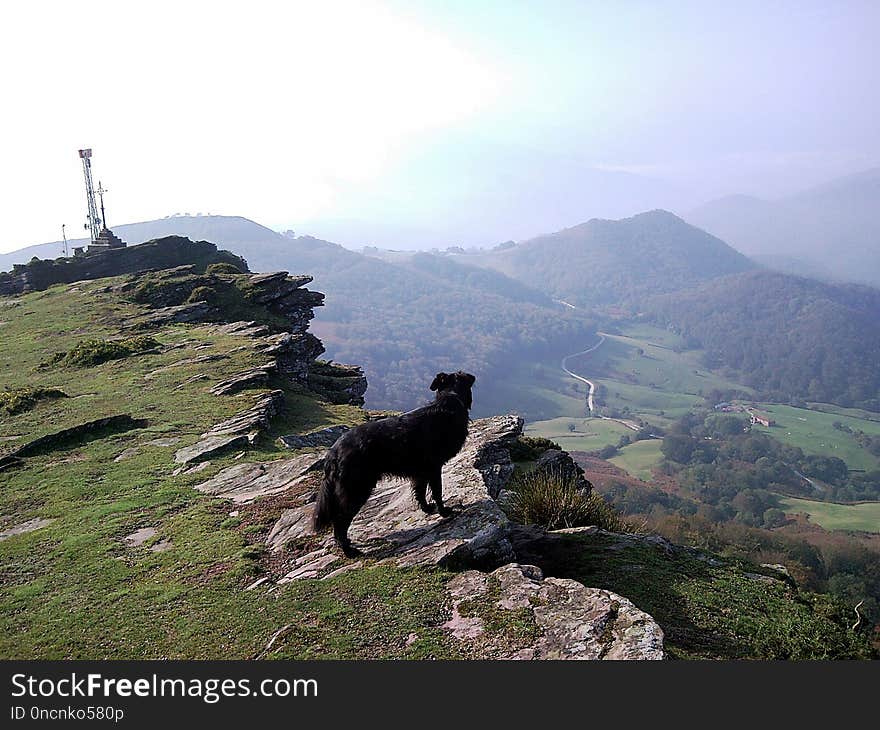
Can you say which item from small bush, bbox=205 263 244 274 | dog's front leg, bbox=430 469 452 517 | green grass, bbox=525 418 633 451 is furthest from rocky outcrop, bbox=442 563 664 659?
green grass, bbox=525 418 633 451

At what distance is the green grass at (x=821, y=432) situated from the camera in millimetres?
110162

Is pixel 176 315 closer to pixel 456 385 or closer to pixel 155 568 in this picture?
pixel 155 568

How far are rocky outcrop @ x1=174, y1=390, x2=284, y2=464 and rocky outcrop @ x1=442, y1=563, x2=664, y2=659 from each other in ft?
27.3

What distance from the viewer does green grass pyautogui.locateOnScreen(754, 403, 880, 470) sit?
110162 mm

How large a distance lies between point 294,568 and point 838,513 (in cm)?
8317

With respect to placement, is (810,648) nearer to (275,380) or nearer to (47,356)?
(275,380)

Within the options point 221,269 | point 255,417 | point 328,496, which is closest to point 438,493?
point 328,496

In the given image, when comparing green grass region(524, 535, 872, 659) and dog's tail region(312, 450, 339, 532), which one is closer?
green grass region(524, 535, 872, 659)

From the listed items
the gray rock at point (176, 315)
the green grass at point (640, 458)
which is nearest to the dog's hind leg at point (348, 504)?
the gray rock at point (176, 315)

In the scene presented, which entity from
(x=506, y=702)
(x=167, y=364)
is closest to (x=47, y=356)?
(x=167, y=364)

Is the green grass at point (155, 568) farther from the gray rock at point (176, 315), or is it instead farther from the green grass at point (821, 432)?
the green grass at point (821, 432)

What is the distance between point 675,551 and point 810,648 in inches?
98.0

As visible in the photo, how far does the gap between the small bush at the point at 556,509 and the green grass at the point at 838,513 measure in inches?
2723

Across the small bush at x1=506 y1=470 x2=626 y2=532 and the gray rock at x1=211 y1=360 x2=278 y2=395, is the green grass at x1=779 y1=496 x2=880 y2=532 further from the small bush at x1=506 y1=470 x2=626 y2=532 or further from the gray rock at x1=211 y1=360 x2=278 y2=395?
the gray rock at x1=211 y1=360 x2=278 y2=395
